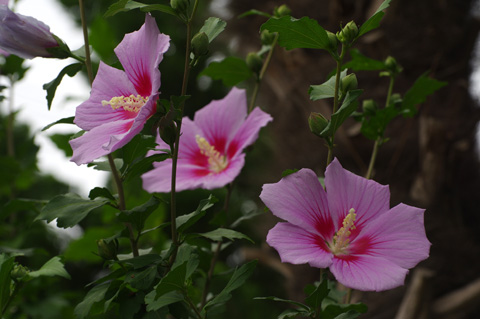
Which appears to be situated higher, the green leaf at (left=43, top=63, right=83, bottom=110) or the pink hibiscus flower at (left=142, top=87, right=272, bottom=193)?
the green leaf at (left=43, top=63, right=83, bottom=110)

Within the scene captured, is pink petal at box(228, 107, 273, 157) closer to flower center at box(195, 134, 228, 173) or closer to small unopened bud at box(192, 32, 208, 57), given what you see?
flower center at box(195, 134, 228, 173)

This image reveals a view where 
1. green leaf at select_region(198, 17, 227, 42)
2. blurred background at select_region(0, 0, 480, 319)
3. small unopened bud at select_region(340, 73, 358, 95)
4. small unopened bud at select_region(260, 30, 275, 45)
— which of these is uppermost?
green leaf at select_region(198, 17, 227, 42)

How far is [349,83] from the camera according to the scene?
23.1 inches

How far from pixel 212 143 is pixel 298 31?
32 centimetres

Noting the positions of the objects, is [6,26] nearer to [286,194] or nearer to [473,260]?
[286,194]

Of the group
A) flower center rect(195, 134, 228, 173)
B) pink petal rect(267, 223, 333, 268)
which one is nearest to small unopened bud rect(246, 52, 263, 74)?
flower center rect(195, 134, 228, 173)

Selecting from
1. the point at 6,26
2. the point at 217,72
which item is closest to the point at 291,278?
the point at 217,72

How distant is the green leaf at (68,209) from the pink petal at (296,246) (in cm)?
20

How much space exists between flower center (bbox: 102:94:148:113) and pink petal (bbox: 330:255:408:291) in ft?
0.85

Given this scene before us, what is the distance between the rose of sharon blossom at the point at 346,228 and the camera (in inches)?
20.4

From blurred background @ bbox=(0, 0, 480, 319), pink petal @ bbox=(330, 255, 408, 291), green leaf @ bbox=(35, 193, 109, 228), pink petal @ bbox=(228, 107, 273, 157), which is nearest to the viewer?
pink petal @ bbox=(330, 255, 408, 291)

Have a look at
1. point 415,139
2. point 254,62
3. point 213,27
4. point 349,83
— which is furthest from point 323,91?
point 415,139

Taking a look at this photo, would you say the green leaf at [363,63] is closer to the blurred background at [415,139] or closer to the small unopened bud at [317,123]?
the small unopened bud at [317,123]

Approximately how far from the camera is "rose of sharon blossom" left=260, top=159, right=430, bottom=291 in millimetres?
518
